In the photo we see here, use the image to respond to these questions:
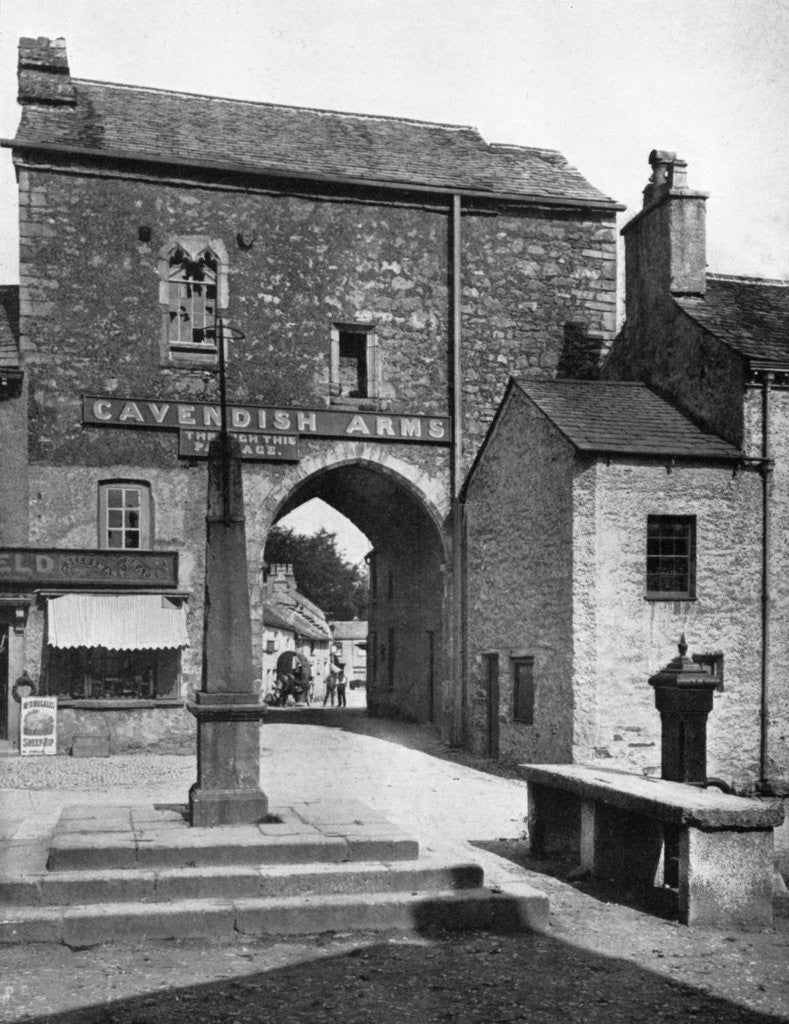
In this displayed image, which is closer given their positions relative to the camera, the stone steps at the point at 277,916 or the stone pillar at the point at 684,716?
the stone steps at the point at 277,916

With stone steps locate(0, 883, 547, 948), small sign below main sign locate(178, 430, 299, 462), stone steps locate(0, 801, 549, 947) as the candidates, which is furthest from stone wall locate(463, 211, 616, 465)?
stone steps locate(0, 883, 547, 948)

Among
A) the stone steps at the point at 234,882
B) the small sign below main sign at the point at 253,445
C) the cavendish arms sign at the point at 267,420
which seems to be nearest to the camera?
the stone steps at the point at 234,882

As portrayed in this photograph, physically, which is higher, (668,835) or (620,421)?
(620,421)

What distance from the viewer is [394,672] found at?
2866cm

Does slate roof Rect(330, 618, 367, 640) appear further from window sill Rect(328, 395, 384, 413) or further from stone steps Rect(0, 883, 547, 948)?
stone steps Rect(0, 883, 547, 948)

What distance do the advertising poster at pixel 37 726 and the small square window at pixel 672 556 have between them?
33.4ft

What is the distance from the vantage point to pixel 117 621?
21203 mm

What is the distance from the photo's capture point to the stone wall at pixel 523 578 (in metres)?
18.3

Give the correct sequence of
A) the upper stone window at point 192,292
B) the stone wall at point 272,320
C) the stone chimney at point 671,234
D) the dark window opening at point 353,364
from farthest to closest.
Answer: the dark window opening at point 353,364, the upper stone window at point 192,292, the stone wall at point 272,320, the stone chimney at point 671,234

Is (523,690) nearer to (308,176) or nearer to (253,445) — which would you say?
(253,445)

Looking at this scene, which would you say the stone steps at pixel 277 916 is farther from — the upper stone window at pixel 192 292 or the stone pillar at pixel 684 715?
the upper stone window at pixel 192 292

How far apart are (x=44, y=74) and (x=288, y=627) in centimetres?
3465

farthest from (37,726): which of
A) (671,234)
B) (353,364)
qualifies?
(671,234)

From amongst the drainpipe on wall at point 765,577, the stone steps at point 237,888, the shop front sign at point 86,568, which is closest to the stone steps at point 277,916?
the stone steps at point 237,888
